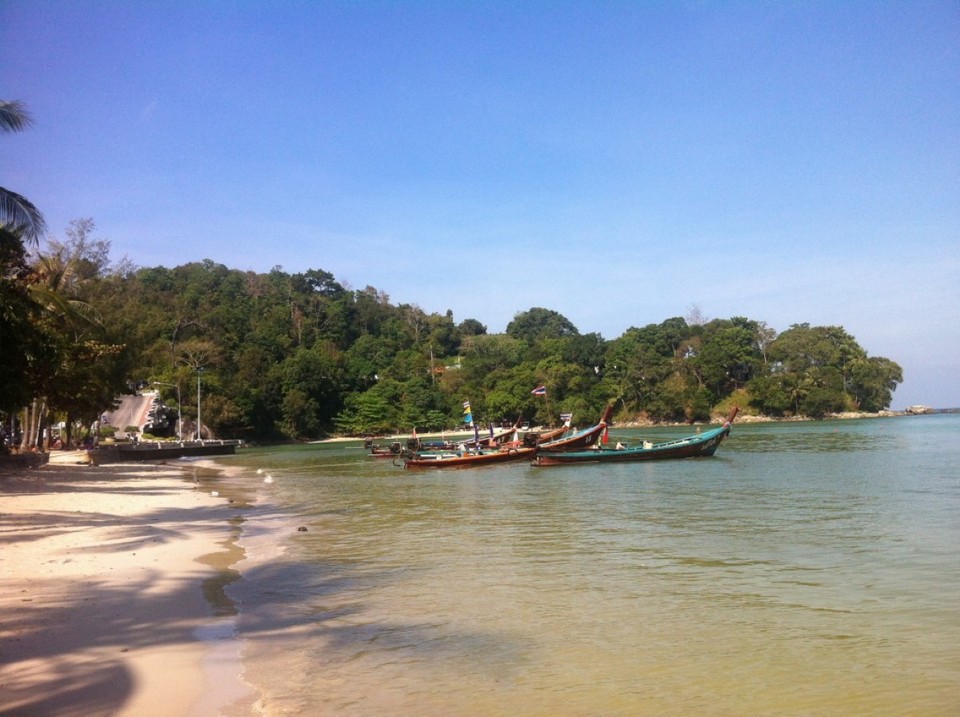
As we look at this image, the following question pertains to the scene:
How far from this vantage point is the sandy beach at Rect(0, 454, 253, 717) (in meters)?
5.66

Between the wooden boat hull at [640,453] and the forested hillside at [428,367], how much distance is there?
1596 inches

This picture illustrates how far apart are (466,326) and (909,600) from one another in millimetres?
116275

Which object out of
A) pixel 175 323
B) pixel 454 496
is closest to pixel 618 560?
pixel 454 496

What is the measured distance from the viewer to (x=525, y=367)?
9775cm

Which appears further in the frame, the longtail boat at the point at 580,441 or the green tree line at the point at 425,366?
the green tree line at the point at 425,366

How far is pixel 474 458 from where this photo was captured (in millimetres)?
33781

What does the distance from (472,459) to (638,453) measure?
7920mm

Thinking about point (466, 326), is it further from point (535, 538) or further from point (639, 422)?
point (535, 538)

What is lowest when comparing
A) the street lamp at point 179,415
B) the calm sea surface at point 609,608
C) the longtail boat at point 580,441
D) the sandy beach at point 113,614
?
the calm sea surface at point 609,608

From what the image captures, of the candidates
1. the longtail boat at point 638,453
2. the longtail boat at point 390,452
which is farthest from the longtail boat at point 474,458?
the longtail boat at point 390,452

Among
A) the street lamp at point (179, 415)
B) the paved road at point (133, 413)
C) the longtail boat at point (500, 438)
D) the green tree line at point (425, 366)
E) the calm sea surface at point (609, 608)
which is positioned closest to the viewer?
the calm sea surface at point (609, 608)

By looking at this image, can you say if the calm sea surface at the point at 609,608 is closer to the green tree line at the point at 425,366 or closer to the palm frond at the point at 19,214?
the palm frond at the point at 19,214

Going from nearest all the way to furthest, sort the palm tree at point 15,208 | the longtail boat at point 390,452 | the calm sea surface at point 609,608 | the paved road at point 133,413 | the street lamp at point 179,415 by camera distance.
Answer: the calm sea surface at point 609,608, the palm tree at point 15,208, the longtail boat at point 390,452, the paved road at point 133,413, the street lamp at point 179,415

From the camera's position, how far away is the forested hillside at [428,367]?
80.5m
